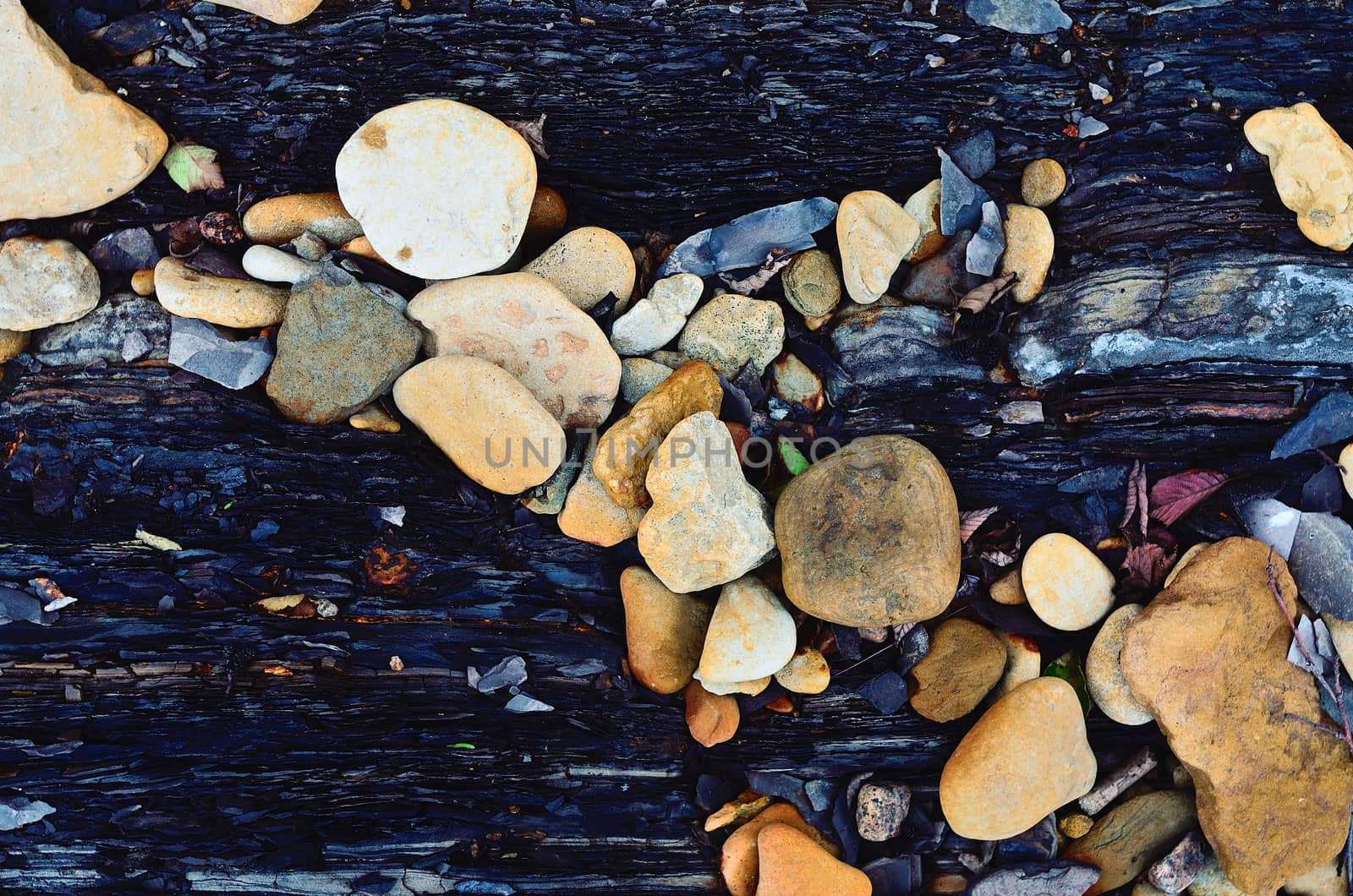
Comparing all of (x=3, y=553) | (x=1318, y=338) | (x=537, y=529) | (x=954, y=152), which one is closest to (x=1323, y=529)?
(x=1318, y=338)

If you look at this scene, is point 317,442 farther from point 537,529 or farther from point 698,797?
point 698,797

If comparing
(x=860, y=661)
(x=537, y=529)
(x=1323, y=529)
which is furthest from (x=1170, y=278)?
(x=537, y=529)

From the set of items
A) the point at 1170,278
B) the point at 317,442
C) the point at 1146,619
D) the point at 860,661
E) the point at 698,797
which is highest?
the point at 1170,278

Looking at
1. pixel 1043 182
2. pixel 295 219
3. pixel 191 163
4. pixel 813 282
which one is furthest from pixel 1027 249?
pixel 191 163

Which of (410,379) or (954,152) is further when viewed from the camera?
(954,152)

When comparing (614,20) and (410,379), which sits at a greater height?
(614,20)

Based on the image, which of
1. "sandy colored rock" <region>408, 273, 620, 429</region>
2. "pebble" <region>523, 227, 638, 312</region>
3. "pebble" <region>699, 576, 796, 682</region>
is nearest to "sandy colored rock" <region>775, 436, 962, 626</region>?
"pebble" <region>699, 576, 796, 682</region>
